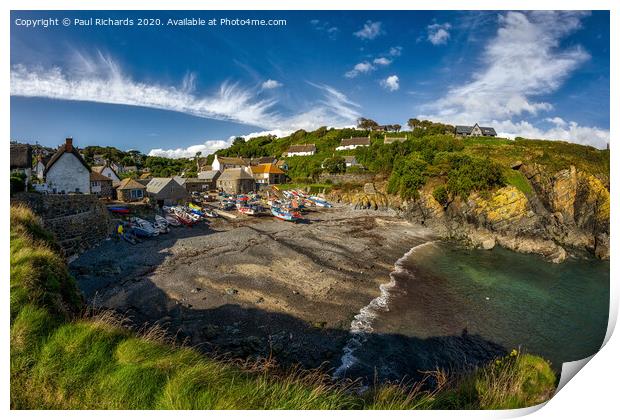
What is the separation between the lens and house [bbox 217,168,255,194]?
39438 mm

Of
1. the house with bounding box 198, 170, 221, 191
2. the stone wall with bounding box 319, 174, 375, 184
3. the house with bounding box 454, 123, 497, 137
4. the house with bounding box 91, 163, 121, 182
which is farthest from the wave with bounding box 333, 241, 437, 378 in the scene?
the house with bounding box 454, 123, 497, 137

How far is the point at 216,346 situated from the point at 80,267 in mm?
7851

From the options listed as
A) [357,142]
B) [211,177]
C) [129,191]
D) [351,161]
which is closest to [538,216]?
[129,191]

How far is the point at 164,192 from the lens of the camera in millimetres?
25375

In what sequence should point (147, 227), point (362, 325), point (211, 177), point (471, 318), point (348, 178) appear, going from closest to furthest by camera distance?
point (362, 325) → point (471, 318) → point (147, 227) → point (348, 178) → point (211, 177)

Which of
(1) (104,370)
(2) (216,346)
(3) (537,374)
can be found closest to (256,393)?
(1) (104,370)

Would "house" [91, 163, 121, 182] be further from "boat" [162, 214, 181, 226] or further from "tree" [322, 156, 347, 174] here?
"tree" [322, 156, 347, 174]

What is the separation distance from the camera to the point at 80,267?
11141mm

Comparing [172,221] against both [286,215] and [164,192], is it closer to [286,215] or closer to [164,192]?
[164,192]

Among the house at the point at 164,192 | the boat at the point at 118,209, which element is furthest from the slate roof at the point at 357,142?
the boat at the point at 118,209

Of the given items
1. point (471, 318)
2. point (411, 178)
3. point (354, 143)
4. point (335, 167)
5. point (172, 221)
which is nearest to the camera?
point (471, 318)

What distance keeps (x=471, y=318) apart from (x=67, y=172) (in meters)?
17.5

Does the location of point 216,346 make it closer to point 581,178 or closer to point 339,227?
point 339,227

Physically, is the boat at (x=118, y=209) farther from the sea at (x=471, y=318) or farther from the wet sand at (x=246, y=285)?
the sea at (x=471, y=318)
